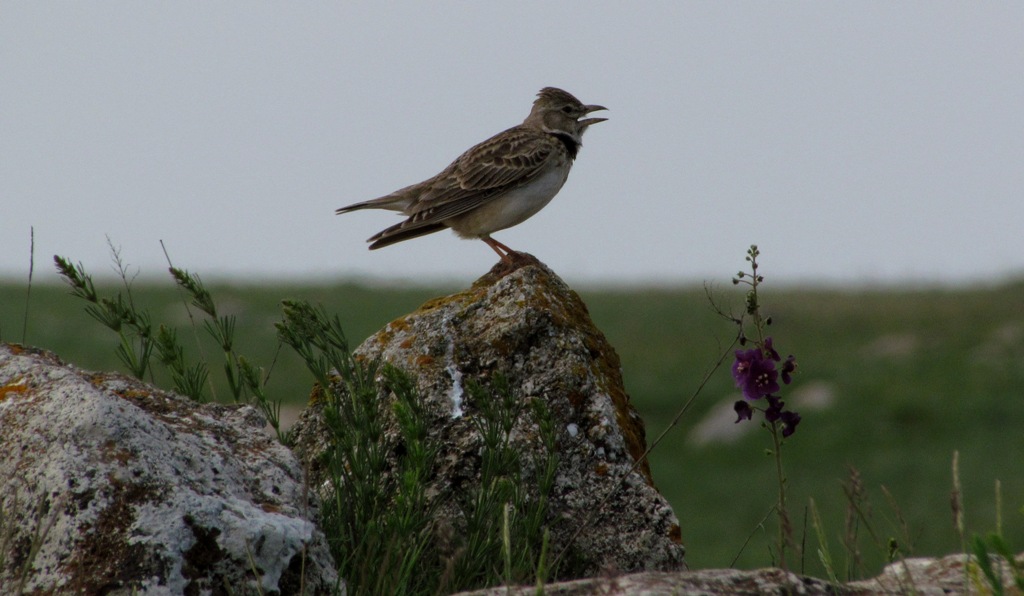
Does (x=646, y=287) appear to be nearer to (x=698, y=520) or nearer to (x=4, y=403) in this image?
(x=698, y=520)

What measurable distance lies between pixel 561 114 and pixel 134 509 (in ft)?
19.8

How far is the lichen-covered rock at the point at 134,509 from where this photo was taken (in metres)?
3.39

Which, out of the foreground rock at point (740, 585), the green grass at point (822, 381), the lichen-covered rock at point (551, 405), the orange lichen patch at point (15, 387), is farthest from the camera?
the green grass at point (822, 381)

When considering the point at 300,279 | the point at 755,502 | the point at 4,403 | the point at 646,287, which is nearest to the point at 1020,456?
the point at 755,502

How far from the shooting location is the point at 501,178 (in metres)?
8.06

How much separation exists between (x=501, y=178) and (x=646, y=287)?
94.7ft

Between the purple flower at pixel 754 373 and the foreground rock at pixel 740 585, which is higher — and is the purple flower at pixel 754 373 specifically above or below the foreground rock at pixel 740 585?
above

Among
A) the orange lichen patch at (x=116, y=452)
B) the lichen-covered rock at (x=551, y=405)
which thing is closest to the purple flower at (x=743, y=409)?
the lichen-covered rock at (x=551, y=405)

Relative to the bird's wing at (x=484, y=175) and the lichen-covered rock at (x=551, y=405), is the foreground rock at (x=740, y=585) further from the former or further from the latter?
the bird's wing at (x=484, y=175)

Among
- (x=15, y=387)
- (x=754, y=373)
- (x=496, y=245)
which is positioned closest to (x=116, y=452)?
(x=15, y=387)

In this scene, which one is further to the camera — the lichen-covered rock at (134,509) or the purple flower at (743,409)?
the purple flower at (743,409)

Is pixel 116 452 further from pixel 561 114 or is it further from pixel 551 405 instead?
pixel 561 114

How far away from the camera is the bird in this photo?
7883mm

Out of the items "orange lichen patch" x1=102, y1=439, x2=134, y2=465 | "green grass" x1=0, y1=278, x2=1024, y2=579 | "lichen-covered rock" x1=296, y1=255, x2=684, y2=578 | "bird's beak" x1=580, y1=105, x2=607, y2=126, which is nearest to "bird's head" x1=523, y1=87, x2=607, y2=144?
"bird's beak" x1=580, y1=105, x2=607, y2=126
